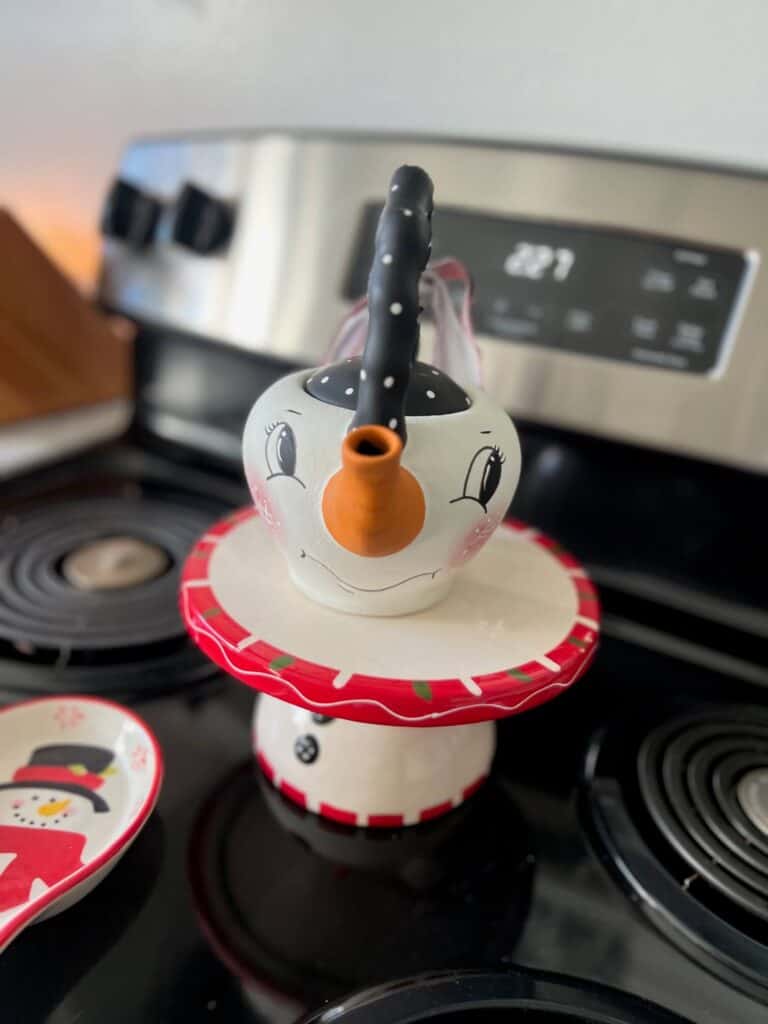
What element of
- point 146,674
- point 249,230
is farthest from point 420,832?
point 249,230

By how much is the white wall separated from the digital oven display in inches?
4.5

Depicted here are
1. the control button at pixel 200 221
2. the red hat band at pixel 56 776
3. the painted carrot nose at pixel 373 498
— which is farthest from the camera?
the control button at pixel 200 221

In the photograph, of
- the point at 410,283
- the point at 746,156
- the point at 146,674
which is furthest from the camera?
the point at 746,156

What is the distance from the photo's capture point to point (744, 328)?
0.46m

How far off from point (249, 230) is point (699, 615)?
435mm

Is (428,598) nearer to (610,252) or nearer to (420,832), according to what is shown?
(420,832)

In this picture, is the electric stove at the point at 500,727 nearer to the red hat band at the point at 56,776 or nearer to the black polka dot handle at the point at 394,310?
the red hat band at the point at 56,776

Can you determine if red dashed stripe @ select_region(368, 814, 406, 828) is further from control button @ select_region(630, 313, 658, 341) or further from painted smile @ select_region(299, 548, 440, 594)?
control button @ select_region(630, 313, 658, 341)

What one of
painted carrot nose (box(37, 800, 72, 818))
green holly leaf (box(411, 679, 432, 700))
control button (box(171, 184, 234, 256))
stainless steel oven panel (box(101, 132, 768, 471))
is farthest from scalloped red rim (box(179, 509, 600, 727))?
control button (box(171, 184, 234, 256))

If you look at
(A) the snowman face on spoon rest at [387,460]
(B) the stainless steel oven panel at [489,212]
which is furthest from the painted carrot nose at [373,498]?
(B) the stainless steel oven panel at [489,212]

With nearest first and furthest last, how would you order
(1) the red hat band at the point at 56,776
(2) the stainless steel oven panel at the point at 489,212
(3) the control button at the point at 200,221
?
(1) the red hat band at the point at 56,776 < (2) the stainless steel oven panel at the point at 489,212 < (3) the control button at the point at 200,221

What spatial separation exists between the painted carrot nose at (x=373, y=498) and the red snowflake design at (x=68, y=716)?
7.1 inches

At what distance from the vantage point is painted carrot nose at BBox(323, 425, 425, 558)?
25cm

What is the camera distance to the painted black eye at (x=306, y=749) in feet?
1.15
